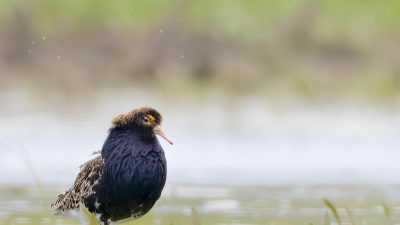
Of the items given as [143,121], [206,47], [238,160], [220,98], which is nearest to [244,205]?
[143,121]

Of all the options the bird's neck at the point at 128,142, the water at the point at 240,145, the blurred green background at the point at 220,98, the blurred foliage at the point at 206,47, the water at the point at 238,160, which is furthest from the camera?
the blurred foliage at the point at 206,47

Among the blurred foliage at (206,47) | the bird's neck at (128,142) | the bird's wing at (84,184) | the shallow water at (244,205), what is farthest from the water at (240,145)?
the bird's neck at (128,142)

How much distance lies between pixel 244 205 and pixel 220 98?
21.8 feet

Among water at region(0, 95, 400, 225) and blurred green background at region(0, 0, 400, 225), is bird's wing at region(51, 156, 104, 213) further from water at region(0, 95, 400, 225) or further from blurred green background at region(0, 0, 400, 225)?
blurred green background at region(0, 0, 400, 225)

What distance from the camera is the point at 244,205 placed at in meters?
9.91

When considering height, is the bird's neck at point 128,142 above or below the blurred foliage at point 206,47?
below

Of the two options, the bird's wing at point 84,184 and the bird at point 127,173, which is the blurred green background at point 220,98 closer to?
the bird's wing at point 84,184

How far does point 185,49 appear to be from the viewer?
1800 centimetres

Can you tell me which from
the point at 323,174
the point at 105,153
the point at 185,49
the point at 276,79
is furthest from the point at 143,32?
the point at 105,153

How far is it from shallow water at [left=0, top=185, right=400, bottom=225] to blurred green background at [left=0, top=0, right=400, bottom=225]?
19 mm

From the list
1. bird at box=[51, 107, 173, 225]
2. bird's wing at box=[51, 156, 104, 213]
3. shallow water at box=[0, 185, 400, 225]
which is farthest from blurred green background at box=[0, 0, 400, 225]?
bird at box=[51, 107, 173, 225]

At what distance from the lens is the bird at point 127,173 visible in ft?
25.8

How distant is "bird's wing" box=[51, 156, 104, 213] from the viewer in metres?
8.02

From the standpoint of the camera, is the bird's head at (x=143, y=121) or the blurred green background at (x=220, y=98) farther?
the blurred green background at (x=220, y=98)
